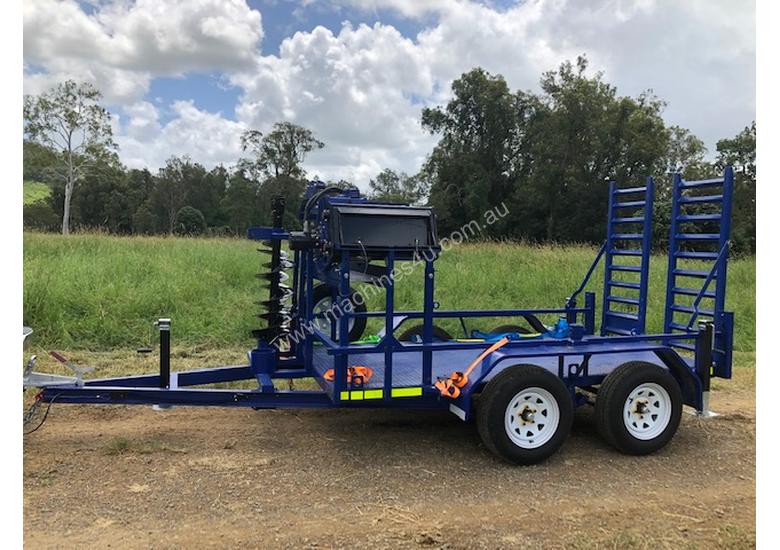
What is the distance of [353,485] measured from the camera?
13.5 ft

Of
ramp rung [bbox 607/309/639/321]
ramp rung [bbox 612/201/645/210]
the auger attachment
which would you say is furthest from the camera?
ramp rung [bbox 607/309/639/321]

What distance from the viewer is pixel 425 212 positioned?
4.57m

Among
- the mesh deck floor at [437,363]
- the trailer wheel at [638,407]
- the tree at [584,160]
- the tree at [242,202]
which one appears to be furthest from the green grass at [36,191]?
the trailer wheel at [638,407]

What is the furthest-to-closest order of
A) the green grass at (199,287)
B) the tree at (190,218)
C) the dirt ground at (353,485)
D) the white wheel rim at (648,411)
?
the tree at (190,218) < the green grass at (199,287) < the white wheel rim at (648,411) < the dirt ground at (353,485)

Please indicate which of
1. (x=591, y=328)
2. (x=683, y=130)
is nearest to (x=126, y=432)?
(x=591, y=328)

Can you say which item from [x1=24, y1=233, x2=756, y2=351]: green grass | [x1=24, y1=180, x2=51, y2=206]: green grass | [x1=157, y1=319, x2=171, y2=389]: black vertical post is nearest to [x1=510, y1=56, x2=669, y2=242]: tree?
[x1=24, y1=233, x2=756, y2=351]: green grass

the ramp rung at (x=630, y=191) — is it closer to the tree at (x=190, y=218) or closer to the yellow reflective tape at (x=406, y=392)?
the yellow reflective tape at (x=406, y=392)

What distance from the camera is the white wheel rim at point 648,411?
477 centimetres

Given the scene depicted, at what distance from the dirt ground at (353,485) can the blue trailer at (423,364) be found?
1.14 ft

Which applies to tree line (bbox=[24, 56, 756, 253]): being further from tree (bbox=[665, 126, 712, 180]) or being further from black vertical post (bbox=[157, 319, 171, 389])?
black vertical post (bbox=[157, 319, 171, 389])

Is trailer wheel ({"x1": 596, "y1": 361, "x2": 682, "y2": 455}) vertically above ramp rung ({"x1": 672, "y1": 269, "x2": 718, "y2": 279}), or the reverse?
ramp rung ({"x1": 672, "y1": 269, "x2": 718, "y2": 279})

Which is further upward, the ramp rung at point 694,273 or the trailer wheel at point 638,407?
the ramp rung at point 694,273

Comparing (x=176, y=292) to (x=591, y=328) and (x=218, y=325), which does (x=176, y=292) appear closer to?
(x=218, y=325)

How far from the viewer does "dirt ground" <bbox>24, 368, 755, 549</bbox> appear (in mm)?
3492
